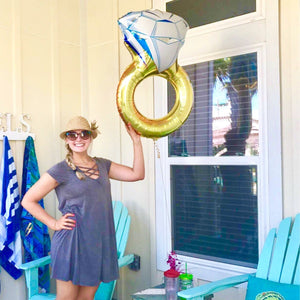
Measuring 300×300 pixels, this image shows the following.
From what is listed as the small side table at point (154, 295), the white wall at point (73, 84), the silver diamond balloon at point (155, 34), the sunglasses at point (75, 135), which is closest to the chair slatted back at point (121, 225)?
the white wall at point (73, 84)

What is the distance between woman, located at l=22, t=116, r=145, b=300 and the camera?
1859 mm

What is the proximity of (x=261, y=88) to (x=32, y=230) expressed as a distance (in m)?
1.74

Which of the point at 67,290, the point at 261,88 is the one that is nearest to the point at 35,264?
the point at 67,290

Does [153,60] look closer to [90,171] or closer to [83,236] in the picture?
[90,171]

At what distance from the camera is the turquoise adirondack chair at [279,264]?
1935mm

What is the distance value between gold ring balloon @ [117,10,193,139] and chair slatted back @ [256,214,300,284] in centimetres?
82

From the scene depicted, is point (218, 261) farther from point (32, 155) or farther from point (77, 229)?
point (32, 155)

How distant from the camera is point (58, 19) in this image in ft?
9.68

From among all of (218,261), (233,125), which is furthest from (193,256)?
(233,125)

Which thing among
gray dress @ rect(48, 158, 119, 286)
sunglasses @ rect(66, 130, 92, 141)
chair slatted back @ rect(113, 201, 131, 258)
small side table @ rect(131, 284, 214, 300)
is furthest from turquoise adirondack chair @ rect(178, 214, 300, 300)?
sunglasses @ rect(66, 130, 92, 141)

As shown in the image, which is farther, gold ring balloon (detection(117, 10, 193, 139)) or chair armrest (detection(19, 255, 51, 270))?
chair armrest (detection(19, 255, 51, 270))

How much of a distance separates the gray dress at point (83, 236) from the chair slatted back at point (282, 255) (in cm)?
83

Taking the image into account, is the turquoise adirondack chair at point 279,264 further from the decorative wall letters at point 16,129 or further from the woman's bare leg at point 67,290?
the decorative wall letters at point 16,129

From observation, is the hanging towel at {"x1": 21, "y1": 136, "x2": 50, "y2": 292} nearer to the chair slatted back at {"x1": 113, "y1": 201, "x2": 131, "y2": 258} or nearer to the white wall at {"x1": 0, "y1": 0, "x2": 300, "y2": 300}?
the white wall at {"x1": 0, "y1": 0, "x2": 300, "y2": 300}
